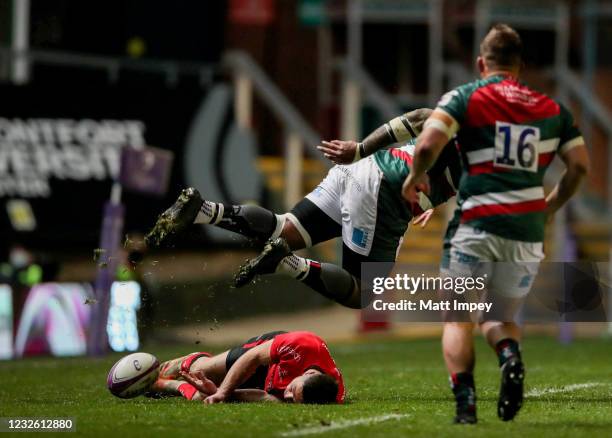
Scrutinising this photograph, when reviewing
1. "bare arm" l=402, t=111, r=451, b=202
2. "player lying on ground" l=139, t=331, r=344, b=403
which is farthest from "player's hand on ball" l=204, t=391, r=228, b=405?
"bare arm" l=402, t=111, r=451, b=202

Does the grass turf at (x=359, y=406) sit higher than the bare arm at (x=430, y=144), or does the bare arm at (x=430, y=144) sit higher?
the bare arm at (x=430, y=144)

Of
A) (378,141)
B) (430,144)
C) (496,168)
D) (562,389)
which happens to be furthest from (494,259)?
(562,389)

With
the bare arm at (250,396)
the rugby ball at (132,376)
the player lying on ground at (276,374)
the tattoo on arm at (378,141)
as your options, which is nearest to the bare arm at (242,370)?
the player lying on ground at (276,374)

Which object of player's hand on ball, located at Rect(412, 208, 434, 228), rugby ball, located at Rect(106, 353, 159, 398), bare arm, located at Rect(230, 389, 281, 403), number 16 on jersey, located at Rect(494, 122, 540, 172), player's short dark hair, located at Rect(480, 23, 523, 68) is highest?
player's short dark hair, located at Rect(480, 23, 523, 68)

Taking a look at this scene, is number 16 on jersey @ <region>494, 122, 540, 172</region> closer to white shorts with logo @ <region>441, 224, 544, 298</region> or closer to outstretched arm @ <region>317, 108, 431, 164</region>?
white shorts with logo @ <region>441, 224, 544, 298</region>

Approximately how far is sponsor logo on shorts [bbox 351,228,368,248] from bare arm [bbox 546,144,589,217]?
2150mm

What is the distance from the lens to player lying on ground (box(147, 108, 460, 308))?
9.47 m

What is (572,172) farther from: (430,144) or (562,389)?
(562,389)

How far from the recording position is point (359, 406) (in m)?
9.15

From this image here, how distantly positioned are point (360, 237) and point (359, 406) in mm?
1330

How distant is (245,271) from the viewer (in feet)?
30.1

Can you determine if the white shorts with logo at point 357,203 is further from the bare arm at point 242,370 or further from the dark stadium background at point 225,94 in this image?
the dark stadium background at point 225,94

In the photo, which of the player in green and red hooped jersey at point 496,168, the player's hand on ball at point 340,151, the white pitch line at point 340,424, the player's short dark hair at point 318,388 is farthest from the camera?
the player's hand on ball at point 340,151

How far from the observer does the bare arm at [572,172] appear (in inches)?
307
